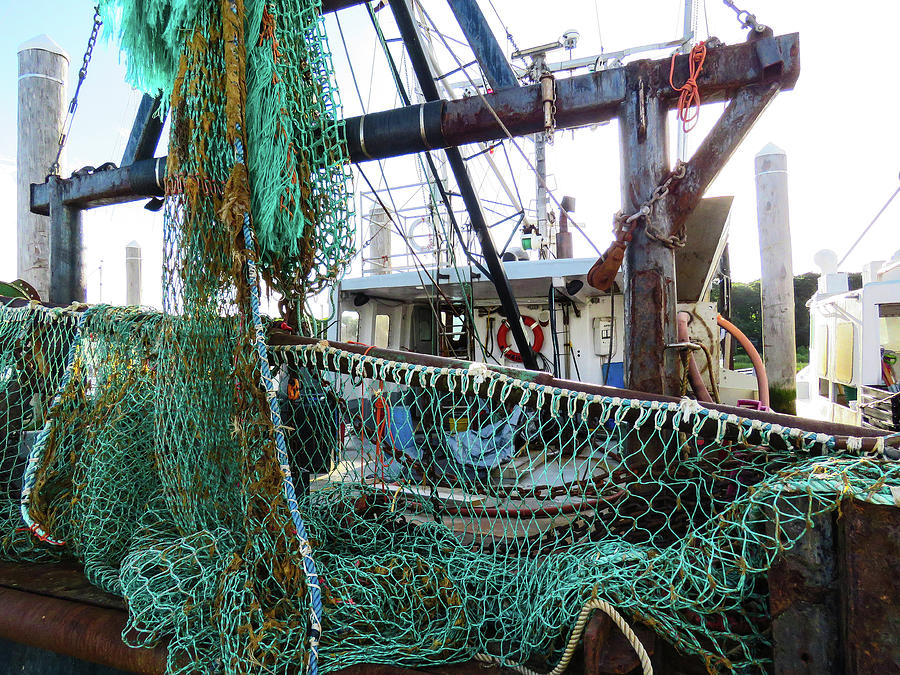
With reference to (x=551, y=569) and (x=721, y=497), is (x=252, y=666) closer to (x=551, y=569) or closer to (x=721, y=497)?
(x=551, y=569)

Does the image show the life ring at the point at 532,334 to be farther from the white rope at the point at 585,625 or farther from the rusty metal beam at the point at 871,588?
the rusty metal beam at the point at 871,588

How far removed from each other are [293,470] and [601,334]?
5915 millimetres

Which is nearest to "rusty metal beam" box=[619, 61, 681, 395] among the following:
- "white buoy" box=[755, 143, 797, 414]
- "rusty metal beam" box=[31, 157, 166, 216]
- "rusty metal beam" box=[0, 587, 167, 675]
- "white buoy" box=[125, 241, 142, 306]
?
"rusty metal beam" box=[0, 587, 167, 675]

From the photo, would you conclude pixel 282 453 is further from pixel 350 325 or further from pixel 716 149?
pixel 350 325

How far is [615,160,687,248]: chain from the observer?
1.98 metres

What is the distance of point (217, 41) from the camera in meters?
1.80

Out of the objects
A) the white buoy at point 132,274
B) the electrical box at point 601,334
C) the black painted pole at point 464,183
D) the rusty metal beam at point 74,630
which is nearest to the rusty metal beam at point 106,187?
the black painted pole at point 464,183

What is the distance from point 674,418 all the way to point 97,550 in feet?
6.96

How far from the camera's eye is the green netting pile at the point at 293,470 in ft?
4.54

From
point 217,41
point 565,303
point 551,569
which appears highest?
point 217,41

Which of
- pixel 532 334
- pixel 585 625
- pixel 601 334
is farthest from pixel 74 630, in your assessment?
pixel 601 334

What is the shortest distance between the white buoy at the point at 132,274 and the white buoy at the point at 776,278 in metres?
11.6

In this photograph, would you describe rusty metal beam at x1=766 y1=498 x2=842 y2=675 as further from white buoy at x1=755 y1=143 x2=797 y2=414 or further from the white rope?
white buoy at x1=755 y1=143 x2=797 y2=414

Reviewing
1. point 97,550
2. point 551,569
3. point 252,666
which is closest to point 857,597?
point 551,569
